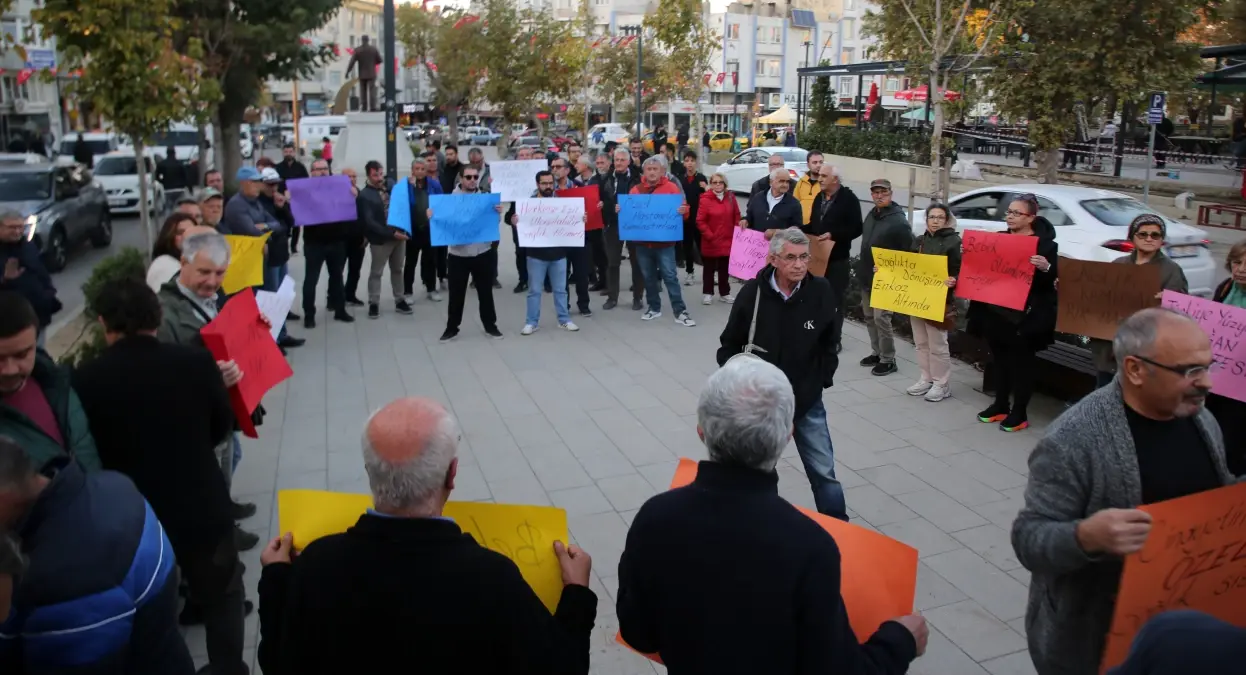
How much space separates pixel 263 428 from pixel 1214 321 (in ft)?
22.2

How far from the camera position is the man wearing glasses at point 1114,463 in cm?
275

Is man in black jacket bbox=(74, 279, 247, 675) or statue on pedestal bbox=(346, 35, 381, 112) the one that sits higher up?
statue on pedestal bbox=(346, 35, 381, 112)

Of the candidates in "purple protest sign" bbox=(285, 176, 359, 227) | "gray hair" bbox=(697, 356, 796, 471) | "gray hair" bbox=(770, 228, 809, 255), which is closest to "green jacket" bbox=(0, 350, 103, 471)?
"gray hair" bbox=(697, 356, 796, 471)

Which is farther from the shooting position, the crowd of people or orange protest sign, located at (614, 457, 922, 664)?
orange protest sign, located at (614, 457, 922, 664)

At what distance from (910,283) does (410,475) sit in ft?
22.1

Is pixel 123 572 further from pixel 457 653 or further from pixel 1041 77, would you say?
pixel 1041 77

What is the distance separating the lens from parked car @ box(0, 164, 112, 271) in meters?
16.4

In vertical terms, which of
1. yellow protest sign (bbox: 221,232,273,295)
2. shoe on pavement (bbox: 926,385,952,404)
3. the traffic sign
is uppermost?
the traffic sign

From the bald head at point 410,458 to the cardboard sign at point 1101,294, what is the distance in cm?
544

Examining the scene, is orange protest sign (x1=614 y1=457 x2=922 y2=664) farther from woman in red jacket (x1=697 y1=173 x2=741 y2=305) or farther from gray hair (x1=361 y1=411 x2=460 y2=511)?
woman in red jacket (x1=697 y1=173 x2=741 y2=305)

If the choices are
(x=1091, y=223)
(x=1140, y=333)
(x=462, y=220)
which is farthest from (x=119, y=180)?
(x=1140, y=333)

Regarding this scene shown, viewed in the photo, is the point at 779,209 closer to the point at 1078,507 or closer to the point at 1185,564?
the point at 1078,507

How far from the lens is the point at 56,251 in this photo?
54.8 ft

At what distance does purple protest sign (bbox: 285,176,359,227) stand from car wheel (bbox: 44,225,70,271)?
807 centimetres
